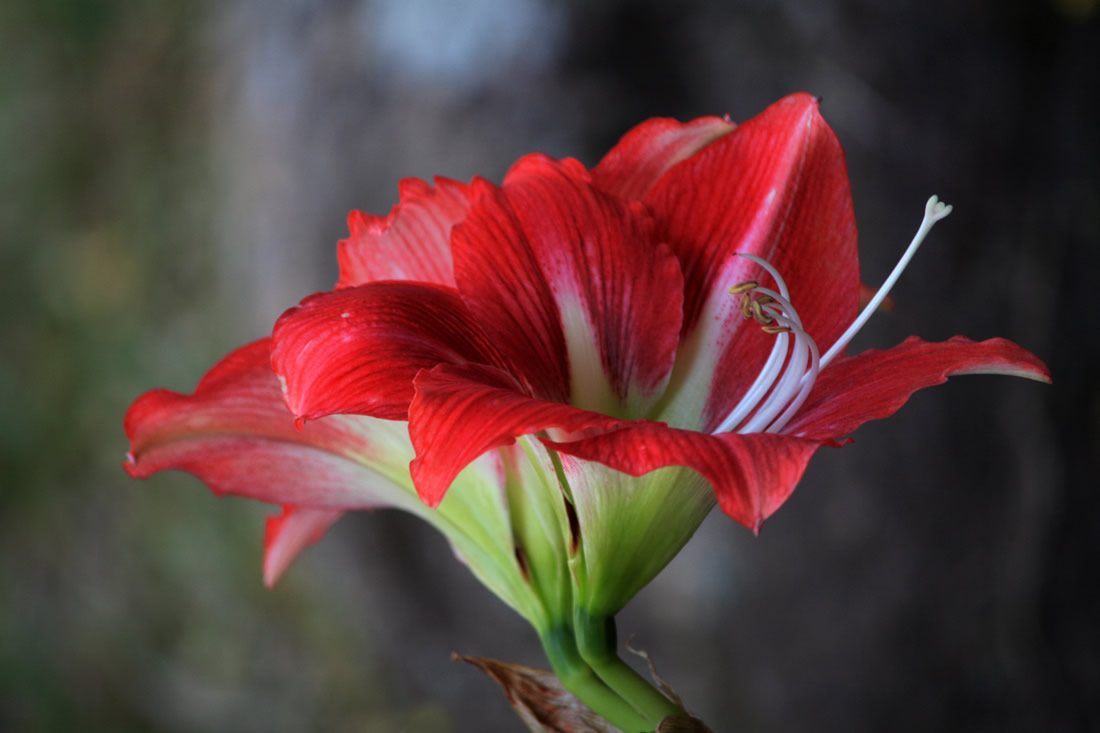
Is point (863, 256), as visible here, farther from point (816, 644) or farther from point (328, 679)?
point (328, 679)

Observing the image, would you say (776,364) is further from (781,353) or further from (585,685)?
(585,685)

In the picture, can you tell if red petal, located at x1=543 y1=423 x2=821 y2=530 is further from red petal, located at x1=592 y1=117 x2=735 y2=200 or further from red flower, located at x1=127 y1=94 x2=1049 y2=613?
red petal, located at x1=592 y1=117 x2=735 y2=200

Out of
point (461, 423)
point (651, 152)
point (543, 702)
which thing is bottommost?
point (543, 702)

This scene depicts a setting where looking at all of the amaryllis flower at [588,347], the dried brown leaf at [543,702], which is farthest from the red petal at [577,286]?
the dried brown leaf at [543,702]

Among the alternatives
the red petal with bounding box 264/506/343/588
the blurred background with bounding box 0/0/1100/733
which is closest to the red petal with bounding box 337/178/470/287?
the red petal with bounding box 264/506/343/588

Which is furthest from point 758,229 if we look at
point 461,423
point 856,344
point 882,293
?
point 856,344

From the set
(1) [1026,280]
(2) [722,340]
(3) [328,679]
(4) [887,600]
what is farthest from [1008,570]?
(3) [328,679]
